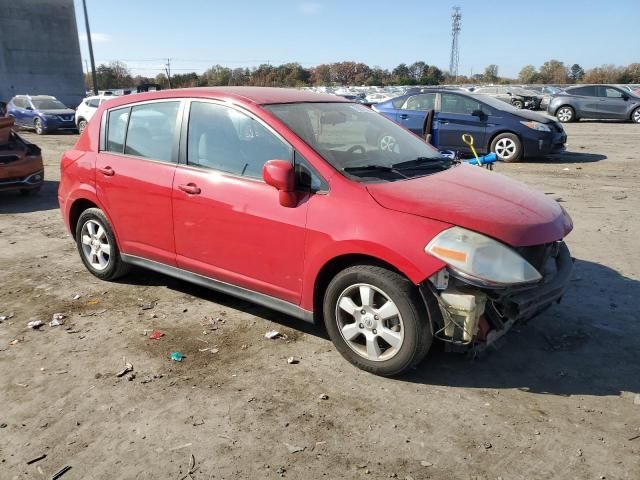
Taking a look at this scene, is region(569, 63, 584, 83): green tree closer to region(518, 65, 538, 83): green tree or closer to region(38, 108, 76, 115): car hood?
region(518, 65, 538, 83): green tree

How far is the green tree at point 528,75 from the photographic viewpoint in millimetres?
85188

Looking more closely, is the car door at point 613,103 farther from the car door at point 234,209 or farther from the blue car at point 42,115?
the car door at point 234,209

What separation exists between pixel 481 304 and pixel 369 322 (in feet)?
2.32

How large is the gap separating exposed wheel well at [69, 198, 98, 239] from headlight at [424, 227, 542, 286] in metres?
3.53

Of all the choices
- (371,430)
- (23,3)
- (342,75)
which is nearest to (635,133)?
(371,430)

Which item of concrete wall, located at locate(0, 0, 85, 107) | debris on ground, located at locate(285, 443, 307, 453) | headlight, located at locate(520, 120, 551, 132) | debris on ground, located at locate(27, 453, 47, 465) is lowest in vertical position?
debris on ground, located at locate(27, 453, 47, 465)

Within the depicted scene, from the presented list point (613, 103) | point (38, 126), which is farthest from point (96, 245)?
point (613, 103)

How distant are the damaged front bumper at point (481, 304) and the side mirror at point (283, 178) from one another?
3.49 feet

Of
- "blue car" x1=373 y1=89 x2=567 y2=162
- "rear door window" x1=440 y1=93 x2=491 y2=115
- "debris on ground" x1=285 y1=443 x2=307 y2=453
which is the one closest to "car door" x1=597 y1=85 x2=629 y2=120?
"blue car" x1=373 y1=89 x2=567 y2=162

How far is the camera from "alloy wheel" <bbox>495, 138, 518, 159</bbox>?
39.6 ft

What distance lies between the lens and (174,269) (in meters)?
4.48

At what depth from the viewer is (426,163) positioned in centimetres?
418

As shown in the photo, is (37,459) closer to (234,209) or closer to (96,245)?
(234,209)

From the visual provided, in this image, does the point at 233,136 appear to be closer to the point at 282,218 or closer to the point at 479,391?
the point at 282,218
